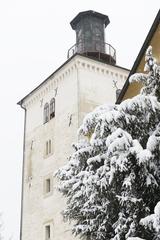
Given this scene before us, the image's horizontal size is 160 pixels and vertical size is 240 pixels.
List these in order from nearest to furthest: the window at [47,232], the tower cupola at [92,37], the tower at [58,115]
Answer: the tower at [58,115] < the window at [47,232] < the tower cupola at [92,37]

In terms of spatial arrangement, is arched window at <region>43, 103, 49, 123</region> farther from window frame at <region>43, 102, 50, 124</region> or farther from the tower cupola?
the tower cupola

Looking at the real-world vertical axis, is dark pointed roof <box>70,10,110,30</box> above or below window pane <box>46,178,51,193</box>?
above

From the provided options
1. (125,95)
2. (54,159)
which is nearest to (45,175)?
(54,159)

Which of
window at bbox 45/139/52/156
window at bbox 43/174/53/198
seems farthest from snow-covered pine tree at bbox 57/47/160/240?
window at bbox 45/139/52/156

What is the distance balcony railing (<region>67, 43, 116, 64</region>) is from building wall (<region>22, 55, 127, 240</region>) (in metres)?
1.39

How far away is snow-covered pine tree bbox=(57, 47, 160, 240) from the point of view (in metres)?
11.1

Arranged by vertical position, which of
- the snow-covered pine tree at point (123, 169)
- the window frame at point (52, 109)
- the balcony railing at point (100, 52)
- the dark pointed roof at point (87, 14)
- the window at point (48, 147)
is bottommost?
the snow-covered pine tree at point (123, 169)

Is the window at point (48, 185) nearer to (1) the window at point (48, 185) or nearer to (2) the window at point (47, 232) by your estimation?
(1) the window at point (48, 185)

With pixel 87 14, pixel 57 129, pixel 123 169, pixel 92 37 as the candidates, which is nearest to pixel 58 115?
pixel 57 129

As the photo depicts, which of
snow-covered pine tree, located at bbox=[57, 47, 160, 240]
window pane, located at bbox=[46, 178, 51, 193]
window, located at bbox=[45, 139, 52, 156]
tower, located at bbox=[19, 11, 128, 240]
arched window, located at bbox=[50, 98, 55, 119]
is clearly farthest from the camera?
arched window, located at bbox=[50, 98, 55, 119]

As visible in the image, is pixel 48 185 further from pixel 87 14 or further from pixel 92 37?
pixel 87 14

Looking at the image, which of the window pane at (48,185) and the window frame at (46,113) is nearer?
the window pane at (48,185)

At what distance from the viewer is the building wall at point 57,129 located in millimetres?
26219

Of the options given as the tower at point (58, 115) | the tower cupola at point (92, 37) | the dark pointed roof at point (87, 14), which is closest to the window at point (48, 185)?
the tower at point (58, 115)
